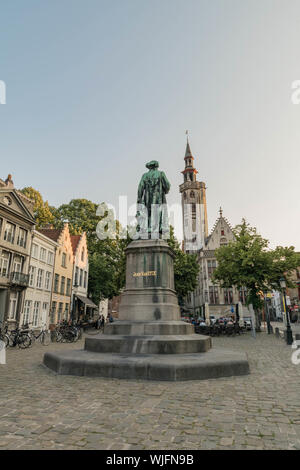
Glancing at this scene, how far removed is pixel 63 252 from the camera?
3500 centimetres

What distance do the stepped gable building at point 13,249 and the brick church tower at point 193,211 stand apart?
58.8 metres

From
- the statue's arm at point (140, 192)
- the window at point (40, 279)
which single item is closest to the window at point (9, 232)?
the window at point (40, 279)

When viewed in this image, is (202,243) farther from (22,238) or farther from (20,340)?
(20,340)

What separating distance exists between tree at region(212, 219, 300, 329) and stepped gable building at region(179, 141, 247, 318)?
566 inches

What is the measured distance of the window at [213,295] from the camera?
2264 inches

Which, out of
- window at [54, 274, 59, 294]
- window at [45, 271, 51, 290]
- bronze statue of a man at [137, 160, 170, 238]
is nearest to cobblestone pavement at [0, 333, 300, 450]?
bronze statue of a man at [137, 160, 170, 238]

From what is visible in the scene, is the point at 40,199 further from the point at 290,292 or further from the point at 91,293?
the point at 290,292

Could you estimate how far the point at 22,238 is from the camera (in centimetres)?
2745

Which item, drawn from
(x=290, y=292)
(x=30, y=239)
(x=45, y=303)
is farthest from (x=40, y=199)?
(x=290, y=292)

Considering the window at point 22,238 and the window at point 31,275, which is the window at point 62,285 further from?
the window at point 22,238

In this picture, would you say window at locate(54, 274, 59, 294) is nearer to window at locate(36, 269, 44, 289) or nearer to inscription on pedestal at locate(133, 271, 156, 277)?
window at locate(36, 269, 44, 289)

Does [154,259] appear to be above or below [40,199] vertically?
below

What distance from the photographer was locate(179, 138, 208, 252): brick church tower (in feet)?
269

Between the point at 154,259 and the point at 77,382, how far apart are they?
5.27 m
